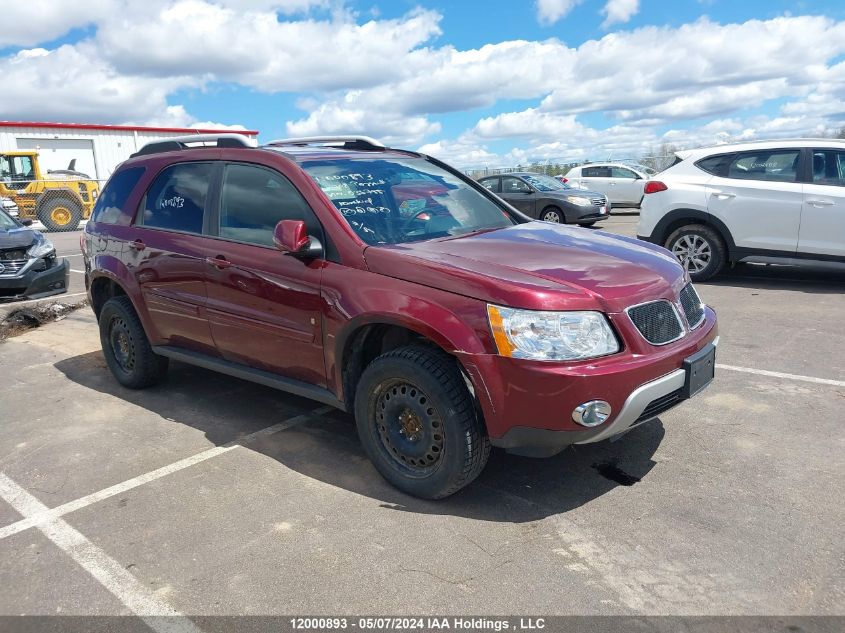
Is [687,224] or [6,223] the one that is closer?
[687,224]

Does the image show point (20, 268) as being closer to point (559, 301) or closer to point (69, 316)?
point (69, 316)

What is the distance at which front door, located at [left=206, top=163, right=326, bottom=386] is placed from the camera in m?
3.89

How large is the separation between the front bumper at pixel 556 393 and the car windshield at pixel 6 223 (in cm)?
887

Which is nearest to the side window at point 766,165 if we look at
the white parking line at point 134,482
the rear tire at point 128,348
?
the white parking line at point 134,482

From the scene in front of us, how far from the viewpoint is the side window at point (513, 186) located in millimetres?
17047

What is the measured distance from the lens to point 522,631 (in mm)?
2547

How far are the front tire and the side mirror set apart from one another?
0.73 meters

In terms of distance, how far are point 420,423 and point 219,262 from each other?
5.81 ft

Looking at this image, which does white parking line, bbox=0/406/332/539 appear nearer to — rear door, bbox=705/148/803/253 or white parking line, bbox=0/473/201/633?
white parking line, bbox=0/473/201/633

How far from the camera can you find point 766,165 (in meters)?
8.34

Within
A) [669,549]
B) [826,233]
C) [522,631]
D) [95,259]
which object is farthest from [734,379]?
[95,259]

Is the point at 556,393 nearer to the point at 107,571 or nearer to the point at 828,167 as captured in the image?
the point at 107,571

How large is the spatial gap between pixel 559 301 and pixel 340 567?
1481 millimetres

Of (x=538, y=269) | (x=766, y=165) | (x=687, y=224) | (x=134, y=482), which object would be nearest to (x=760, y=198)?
(x=766, y=165)
